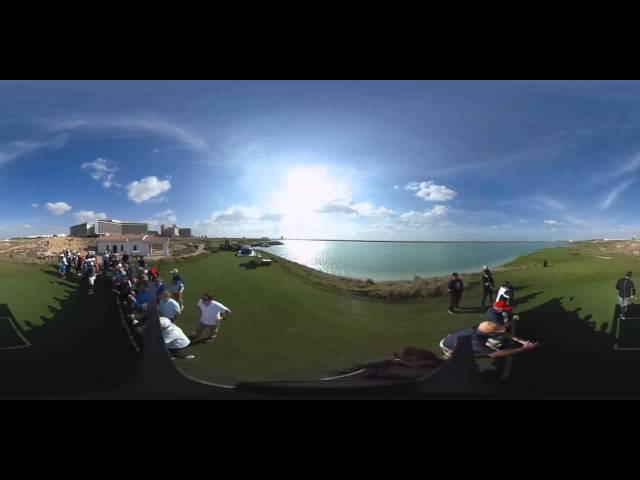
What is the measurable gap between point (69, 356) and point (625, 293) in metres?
6.86

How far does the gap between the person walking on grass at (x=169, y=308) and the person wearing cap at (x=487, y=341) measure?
3194 mm

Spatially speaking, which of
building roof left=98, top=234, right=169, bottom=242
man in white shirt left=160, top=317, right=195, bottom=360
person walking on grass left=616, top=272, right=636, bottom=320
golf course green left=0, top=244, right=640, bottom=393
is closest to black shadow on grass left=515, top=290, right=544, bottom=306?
golf course green left=0, top=244, right=640, bottom=393

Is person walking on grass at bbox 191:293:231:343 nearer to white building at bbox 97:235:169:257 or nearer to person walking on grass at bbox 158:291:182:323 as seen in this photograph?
person walking on grass at bbox 158:291:182:323

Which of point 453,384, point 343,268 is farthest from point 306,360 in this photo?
point 453,384

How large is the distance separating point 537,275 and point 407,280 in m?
1.66

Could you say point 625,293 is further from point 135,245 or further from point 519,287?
point 135,245

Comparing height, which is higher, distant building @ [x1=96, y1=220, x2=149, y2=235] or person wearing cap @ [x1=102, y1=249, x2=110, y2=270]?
distant building @ [x1=96, y1=220, x2=149, y2=235]

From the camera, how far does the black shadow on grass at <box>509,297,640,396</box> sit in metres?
3.69

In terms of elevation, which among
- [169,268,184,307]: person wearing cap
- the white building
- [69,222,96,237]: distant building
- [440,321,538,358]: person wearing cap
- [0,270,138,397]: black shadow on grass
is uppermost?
[69,222,96,237]: distant building

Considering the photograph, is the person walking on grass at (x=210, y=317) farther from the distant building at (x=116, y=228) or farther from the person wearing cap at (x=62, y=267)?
the person wearing cap at (x=62, y=267)

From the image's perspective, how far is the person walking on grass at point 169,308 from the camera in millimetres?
3672

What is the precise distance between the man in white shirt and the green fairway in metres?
0.11

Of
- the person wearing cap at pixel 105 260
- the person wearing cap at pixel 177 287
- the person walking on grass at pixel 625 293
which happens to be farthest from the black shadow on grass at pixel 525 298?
the person wearing cap at pixel 105 260
